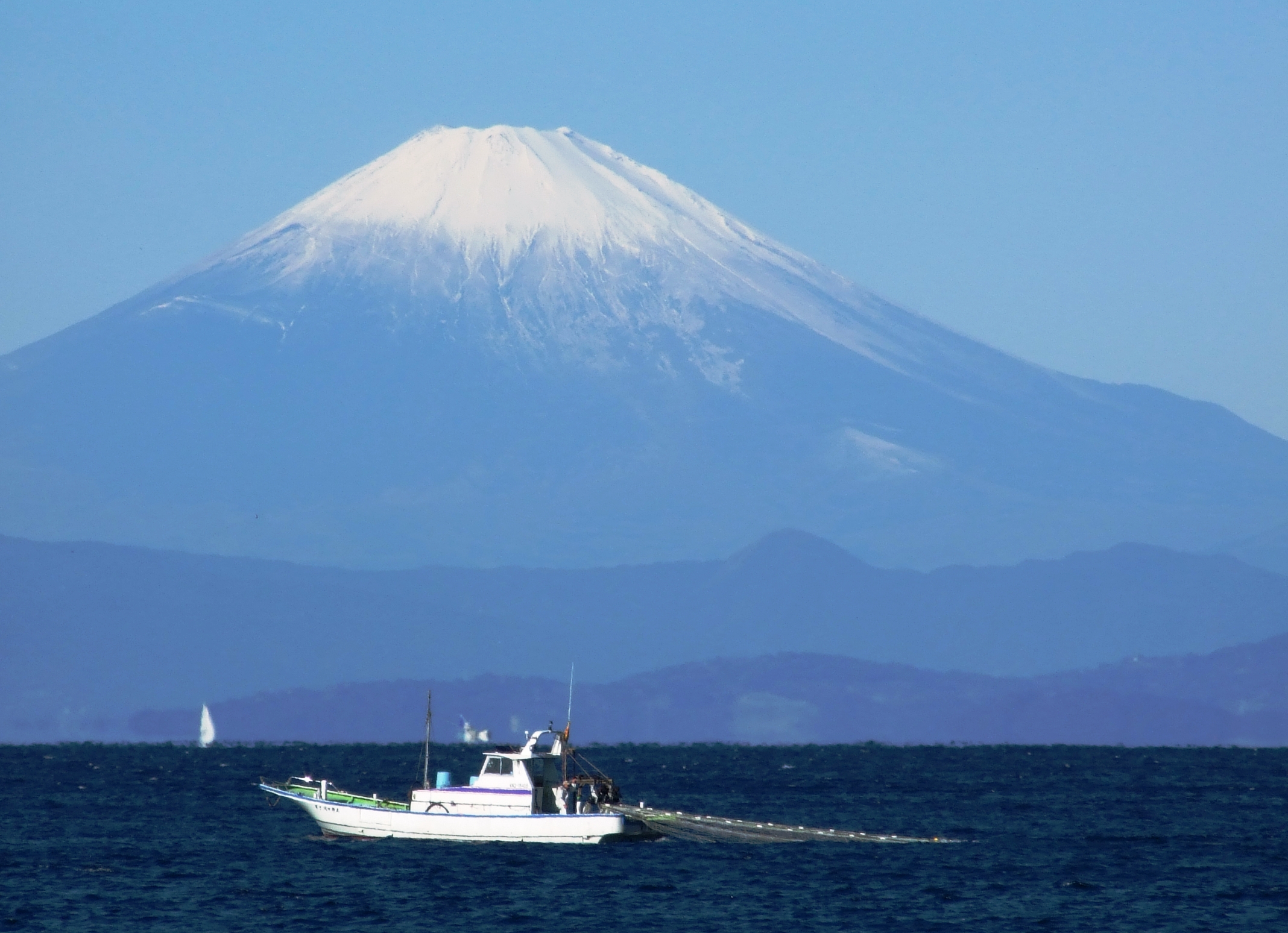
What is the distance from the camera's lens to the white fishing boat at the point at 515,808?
291 ft

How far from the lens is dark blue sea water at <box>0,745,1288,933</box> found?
238 feet

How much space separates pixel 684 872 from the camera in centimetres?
8631

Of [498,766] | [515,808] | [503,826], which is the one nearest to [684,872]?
[515,808]

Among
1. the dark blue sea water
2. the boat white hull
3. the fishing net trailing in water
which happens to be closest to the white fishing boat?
the boat white hull

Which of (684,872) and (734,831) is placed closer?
(684,872)

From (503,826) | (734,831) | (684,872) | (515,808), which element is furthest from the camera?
(734,831)

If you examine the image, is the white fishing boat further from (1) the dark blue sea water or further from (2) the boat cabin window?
(1) the dark blue sea water

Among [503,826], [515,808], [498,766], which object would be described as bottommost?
[503,826]

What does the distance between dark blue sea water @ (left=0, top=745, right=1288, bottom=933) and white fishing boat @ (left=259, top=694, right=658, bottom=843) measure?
1.09 meters

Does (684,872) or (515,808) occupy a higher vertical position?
(515,808)

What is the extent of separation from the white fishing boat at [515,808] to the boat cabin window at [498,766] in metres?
0.03

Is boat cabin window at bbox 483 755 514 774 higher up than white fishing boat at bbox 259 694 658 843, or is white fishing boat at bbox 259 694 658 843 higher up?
boat cabin window at bbox 483 755 514 774

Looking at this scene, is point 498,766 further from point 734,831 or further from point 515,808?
point 734,831

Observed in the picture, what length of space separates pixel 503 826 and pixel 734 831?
12994 millimetres
